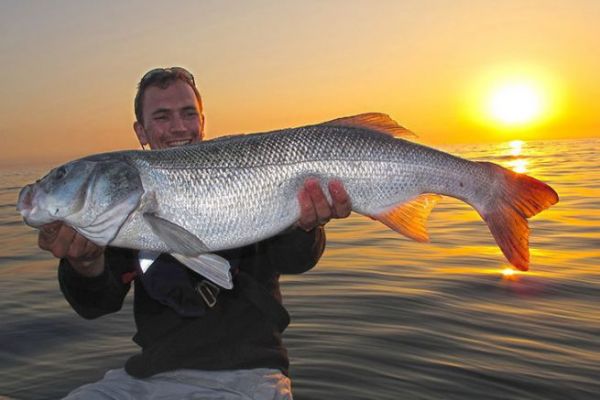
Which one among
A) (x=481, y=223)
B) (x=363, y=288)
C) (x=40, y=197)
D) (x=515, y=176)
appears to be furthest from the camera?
(x=481, y=223)

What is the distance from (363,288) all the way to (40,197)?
5.86 meters

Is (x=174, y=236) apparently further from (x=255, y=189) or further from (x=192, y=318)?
(x=192, y=318)

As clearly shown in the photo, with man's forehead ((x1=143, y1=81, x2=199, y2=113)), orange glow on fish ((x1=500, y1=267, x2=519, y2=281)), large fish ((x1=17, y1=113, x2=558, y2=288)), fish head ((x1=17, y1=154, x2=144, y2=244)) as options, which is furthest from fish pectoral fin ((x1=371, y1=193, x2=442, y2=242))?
orange glow on fish ((x1=500, y1=267, x2=519, y2=281))

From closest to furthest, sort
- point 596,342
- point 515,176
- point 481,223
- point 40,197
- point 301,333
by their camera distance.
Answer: point 40,197 → point 515,176 → point 596,342 → point 301,333 → point 481,223

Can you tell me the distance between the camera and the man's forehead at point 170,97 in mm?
5207

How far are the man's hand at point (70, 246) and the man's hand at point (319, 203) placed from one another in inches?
53.9

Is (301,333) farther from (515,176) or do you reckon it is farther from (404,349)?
(515,176)

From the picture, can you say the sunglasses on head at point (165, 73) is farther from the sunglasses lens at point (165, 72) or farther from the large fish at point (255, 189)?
the large fish at point (255, 189)

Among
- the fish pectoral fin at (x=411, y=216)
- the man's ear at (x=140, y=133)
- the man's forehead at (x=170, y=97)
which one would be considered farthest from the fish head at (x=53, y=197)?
the fish pectoral fin at (x=411, y=216)

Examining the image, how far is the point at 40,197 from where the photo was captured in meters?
3.59

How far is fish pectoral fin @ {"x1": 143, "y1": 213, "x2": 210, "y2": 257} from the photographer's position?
11.9 feet

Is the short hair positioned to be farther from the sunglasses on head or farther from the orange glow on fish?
the orange glow on fish

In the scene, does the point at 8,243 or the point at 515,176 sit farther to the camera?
the point at 8,243

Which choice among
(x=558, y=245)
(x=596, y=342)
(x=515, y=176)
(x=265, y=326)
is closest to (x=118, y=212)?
(x=265, y=326)
